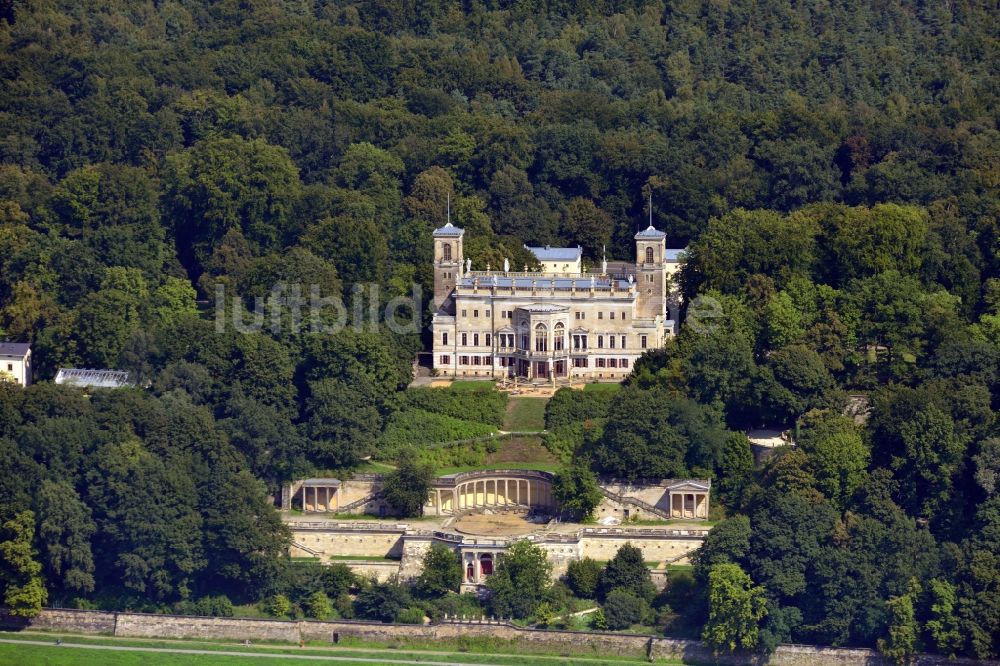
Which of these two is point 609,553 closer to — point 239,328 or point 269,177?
point 239,328

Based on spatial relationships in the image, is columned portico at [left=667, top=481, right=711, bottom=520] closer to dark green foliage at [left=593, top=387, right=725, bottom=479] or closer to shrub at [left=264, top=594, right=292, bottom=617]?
dark green foliage at [left=593, top=387, right=725, bottom=479]

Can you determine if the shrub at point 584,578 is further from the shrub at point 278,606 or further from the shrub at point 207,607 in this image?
the shrub at point 207,607

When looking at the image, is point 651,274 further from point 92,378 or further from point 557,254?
point 92,378

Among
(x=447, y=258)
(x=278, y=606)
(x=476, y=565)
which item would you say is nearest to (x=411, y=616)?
(x=476, y=565)

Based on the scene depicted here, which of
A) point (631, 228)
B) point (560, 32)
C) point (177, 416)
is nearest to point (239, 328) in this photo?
point (177, 416)

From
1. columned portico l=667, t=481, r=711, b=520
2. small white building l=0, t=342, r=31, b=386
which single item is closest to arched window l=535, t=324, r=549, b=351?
columned portico l=667, t=481, r=711, b=520

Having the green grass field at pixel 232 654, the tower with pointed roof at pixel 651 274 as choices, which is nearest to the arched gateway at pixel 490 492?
the green grass field at pixel 232 654

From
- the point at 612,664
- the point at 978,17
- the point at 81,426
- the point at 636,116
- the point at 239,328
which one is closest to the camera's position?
the point at 612,664
